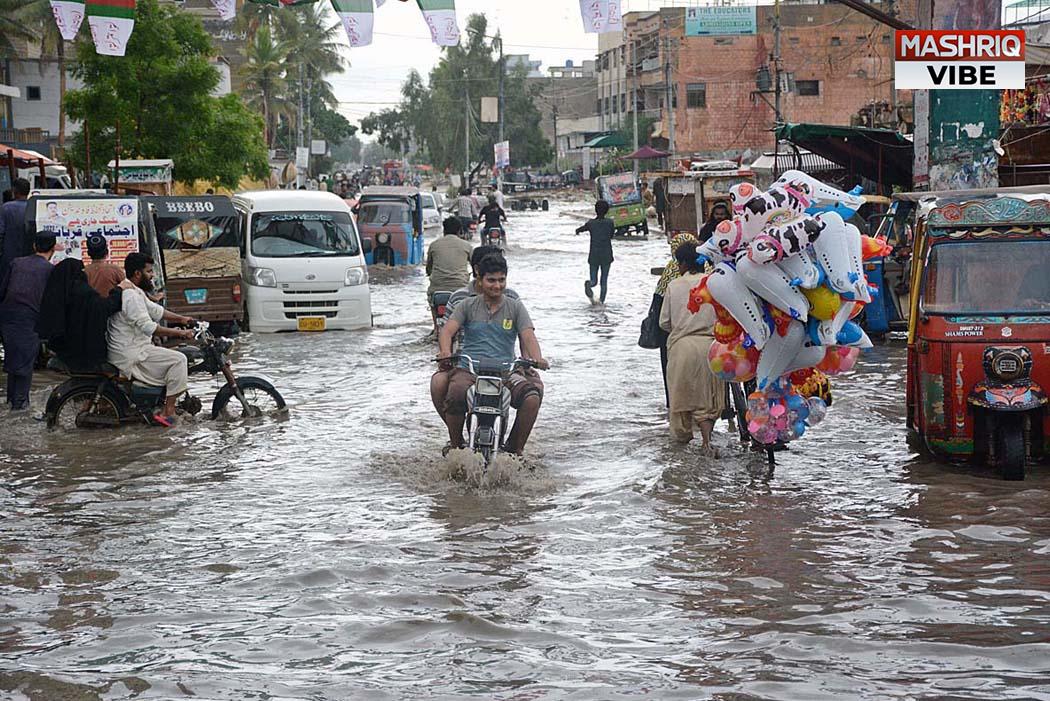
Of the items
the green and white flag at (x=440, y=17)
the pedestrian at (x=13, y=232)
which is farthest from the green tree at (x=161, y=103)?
the green and white flag at (x=440, y=17)

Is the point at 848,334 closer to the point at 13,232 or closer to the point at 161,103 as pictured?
the point at 13,232

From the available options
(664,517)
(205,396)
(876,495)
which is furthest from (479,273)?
(205,396)

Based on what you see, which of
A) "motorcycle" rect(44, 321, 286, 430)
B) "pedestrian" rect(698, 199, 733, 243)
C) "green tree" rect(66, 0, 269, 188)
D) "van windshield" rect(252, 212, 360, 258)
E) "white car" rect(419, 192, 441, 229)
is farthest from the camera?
"white car" rect(419, 192, 441, 229)

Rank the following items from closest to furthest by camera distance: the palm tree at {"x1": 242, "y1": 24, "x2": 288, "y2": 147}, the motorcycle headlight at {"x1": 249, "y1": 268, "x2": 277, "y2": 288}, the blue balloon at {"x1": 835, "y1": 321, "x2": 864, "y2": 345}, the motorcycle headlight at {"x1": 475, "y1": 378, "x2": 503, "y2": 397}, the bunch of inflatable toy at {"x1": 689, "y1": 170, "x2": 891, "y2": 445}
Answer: the bunch of inflatable toy at {"x1": 689, "y1": 170, "x2": 891, "y2": 445} < the motorcycle headlight at {"x1": 475, "y1": 378, "x2": 503, "y2": 397} < the blue balloon at {"x1": 835, "y1": 321, "x2": 864, "y2": 345} < the motorcycle headlight at {"x1": 249, "y1": 268, "x2": 277, "y2": 288} < the palm tree at {"x1": 242, "y1": 24, "x2": 288, "y2": 147}

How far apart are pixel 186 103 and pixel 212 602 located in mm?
27130

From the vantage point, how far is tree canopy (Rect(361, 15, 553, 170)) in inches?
4146

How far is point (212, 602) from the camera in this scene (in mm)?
7211

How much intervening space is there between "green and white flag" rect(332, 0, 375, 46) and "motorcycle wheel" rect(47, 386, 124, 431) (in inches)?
276

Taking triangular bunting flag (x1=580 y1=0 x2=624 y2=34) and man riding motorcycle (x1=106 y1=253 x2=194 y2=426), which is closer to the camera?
man riding motorcycle (x1=106 y1=253 x2=194 y2=426)

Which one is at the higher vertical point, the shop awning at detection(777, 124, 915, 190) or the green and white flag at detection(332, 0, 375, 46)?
the green and white flag at detection(332, 0, 375, 46)

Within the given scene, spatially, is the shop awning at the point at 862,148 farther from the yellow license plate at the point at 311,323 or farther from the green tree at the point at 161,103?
the green tree at the point at 161,103

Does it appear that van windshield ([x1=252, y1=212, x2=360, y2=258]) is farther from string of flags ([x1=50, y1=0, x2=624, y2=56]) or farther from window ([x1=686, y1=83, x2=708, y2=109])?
window ([x1=686, y1=83, x2=708, y2=109])

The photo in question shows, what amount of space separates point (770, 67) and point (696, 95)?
476 centimetres

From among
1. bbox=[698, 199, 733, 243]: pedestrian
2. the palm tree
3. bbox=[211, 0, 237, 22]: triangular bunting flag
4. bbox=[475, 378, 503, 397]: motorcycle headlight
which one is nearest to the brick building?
the palm tree
